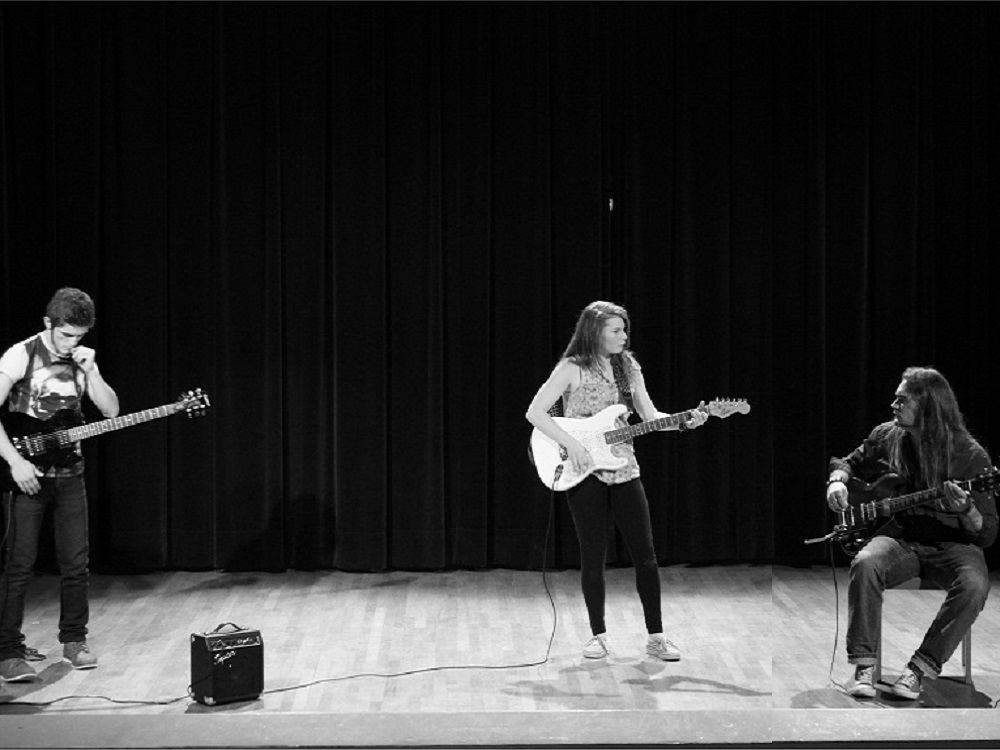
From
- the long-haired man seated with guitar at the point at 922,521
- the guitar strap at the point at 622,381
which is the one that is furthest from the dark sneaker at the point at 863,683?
the guitar strap at the point at 622,381

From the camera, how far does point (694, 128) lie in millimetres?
6422

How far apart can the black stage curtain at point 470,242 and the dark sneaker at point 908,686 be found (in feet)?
8.04

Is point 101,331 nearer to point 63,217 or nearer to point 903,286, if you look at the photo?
point 63,217

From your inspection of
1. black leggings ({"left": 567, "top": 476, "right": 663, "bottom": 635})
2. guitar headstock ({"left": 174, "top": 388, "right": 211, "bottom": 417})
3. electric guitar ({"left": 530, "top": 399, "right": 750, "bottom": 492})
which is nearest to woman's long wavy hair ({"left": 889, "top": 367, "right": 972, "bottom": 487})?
electric guitar ({"left": 530, "top": 399, "right": 750, "bottom": 492})

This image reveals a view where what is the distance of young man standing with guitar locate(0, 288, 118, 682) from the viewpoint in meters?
4.12

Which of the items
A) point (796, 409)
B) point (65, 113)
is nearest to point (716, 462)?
point (796, 409)

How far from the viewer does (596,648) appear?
4547mm

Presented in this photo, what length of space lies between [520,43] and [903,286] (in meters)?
2.41

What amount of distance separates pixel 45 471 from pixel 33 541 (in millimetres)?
253

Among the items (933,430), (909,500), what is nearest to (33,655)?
(909,500)

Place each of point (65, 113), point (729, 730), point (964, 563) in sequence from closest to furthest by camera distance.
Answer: point (729, 730) < point (964, 563) < point (65, 113)

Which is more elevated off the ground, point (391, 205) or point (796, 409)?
point (391, 205)

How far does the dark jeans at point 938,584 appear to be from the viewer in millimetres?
3943

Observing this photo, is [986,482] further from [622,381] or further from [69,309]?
[69,309]
